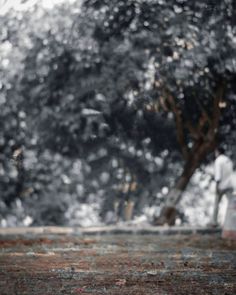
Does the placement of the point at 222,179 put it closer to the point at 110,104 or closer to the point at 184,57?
the point at 110,104

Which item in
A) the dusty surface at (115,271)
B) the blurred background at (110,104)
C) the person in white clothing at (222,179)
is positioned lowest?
the dusty surface at (115,271)

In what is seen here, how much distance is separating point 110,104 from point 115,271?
1398 cm

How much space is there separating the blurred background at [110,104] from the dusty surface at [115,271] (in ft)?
18.5

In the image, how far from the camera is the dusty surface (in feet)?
17.0

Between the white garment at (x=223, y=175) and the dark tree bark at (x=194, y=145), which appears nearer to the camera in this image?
the dark tree bark at (x=194, y=145)

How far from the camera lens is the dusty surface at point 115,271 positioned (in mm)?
5180

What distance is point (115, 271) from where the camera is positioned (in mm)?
6609

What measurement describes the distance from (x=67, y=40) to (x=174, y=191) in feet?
21.7

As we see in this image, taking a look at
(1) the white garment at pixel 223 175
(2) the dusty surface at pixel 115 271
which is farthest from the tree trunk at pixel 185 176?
(2) the dusty surface at pixel 115 271

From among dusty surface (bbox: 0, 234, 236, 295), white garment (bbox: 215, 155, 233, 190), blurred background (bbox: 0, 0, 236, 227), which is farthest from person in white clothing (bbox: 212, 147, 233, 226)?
dusty surface (bbox: 0, 234, 236, 295)

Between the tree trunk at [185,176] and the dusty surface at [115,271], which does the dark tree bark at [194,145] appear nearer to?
the tree trunk at [185,176]

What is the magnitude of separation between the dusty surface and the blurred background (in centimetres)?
564

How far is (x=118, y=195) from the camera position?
28.5 metres

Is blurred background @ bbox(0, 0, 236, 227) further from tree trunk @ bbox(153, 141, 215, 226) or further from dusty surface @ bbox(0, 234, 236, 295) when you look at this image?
dusty surface @ bbox(0, 234, 236, 295)
